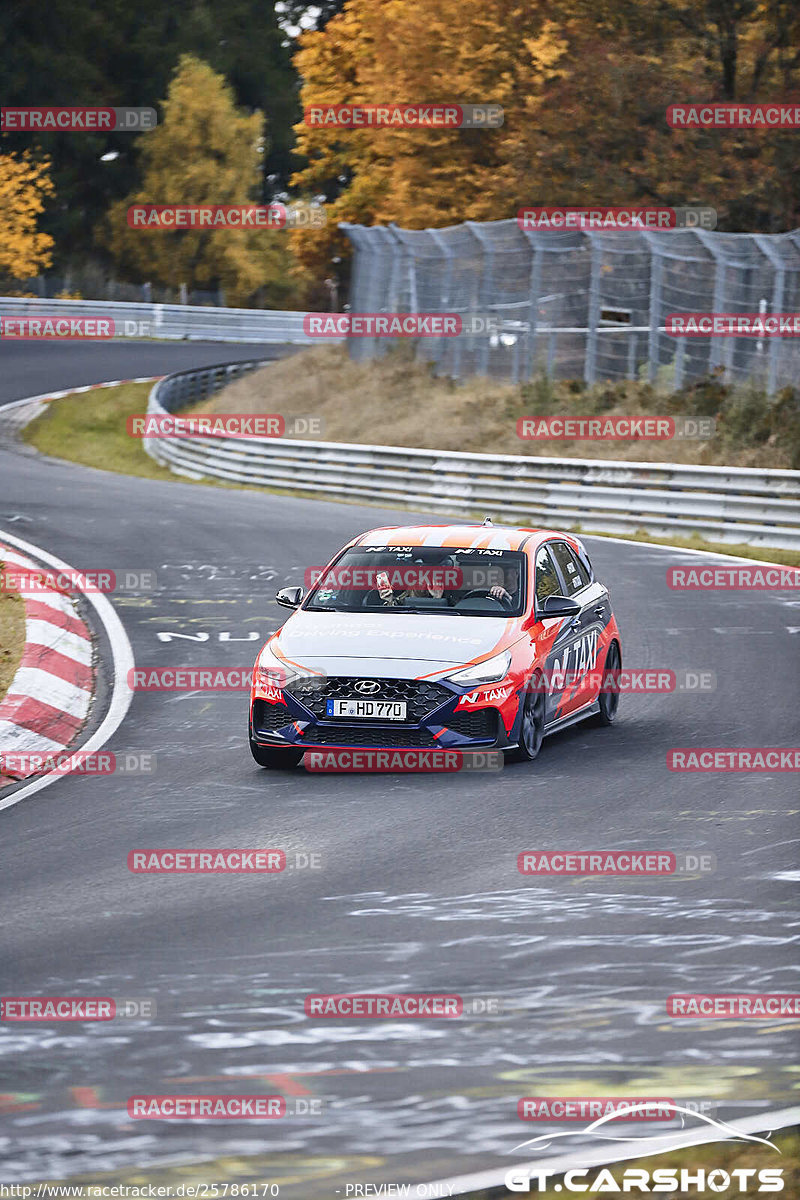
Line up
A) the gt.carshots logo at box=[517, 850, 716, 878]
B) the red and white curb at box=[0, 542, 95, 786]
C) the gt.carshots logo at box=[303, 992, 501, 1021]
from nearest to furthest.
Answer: the gt.carshots logo at box=[303, 992, 501, 1021] < the gt.carshots logo at box=[517, 850, 716, 878] < the red and white curb at box=[0, 542, 95, 786]

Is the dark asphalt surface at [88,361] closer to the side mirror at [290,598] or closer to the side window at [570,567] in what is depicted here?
the side window at [570,567]

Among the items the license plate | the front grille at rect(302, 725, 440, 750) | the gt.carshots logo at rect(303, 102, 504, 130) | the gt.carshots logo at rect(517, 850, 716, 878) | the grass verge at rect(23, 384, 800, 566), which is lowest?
the grass verge at rect(23, 384, 800, 566)

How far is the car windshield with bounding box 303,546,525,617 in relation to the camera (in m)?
12.3

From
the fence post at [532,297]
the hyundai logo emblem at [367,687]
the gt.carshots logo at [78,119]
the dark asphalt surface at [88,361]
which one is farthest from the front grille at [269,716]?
the gt.carshots logo at [78,119]

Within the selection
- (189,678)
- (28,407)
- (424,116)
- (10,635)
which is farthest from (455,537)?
(424,116)

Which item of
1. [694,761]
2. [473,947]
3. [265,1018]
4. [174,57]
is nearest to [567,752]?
[694,761]

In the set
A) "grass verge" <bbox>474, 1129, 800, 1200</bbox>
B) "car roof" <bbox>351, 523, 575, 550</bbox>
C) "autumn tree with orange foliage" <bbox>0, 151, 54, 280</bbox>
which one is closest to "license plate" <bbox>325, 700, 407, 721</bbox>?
"car roof" <bbox>351, 523, 575, 550</bbox>

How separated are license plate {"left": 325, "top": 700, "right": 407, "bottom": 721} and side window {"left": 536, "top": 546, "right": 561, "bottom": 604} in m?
1.80

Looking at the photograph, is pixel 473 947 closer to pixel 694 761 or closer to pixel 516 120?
pixel 694 761

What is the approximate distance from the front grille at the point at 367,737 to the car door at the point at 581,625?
1.45 metres

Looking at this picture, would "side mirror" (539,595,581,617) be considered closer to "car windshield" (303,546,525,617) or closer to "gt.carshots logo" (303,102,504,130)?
"car windshield" (303,546,525,617)

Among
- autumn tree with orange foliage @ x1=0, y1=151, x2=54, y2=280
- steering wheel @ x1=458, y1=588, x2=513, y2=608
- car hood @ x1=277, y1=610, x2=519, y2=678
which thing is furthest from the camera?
autumn tree with orange foliage @ x1=0, y1=151, x2=54, y2=280

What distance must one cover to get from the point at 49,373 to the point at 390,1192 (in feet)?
152

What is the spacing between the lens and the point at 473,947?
24.4 ft
